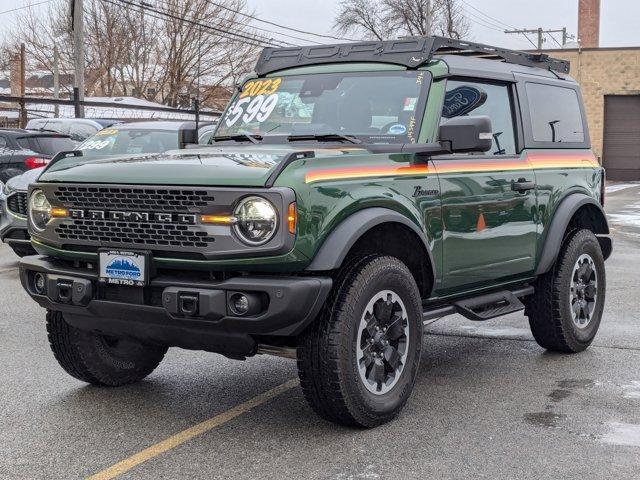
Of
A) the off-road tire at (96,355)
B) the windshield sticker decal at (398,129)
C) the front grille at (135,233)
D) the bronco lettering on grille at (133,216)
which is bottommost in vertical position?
the off-road tire at (96,355)

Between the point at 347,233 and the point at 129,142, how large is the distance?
814 centimetres

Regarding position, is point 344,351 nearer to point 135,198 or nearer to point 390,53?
point 135,198

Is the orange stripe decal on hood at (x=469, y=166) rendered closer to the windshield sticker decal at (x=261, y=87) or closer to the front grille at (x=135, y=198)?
the front grille at (x=135, y=198)

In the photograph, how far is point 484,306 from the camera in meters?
6.04

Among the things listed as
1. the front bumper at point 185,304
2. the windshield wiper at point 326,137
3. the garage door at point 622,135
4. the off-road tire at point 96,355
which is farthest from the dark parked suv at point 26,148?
the garage door at point 622,135

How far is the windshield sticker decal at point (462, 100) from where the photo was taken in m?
5.75

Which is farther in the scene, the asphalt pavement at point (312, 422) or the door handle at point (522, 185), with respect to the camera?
the door handle at point (522, 185)

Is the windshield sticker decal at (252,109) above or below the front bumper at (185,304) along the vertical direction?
above

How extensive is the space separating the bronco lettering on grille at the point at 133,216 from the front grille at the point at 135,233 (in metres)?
0.02

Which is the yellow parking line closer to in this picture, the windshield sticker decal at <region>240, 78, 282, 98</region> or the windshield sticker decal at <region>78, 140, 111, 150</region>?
the windshield sticker decal at <region>240, 78, 282, 98</region>

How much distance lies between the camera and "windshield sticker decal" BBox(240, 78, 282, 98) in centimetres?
628

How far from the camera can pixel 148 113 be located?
3806cm

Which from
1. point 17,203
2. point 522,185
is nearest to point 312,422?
point 522,185

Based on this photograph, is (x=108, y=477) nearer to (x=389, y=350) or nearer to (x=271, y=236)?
(x=271, y=236)
